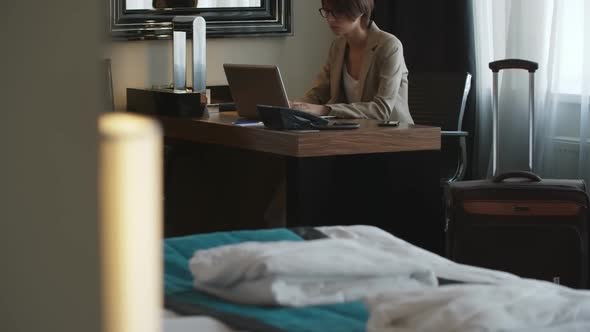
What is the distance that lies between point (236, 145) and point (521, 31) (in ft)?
5.88

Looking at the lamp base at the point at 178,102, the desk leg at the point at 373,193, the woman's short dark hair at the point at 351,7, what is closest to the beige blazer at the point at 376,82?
the woman's short dark hair at the point at 351,7

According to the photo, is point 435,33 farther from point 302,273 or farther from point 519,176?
point 302,273

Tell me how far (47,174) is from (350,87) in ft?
13.5

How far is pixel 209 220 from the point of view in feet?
13.9

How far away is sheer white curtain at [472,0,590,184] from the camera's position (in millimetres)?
4488

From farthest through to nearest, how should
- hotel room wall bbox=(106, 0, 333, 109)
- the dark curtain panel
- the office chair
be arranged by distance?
the dark curtain panel, hotel room wall bbox=(106, 0, 333, 109), the office chair

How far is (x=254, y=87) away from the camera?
155 inches

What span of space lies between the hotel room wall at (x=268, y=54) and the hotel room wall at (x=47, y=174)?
4509 mm

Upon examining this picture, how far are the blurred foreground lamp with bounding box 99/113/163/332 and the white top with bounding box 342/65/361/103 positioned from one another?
4.04 metres

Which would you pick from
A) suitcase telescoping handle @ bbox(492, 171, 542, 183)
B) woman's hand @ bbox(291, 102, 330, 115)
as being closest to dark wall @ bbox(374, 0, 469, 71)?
woman's hand @ bbox(291, 102, 330, 115)

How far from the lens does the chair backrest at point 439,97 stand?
4.48m

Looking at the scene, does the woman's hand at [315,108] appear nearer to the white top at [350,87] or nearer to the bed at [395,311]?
the white top at [350,87]

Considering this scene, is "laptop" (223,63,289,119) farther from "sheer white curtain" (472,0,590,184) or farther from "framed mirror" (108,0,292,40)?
"sheer white curtain" (472,0,590,184)

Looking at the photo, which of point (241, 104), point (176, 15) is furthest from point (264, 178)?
point (176, 15)
